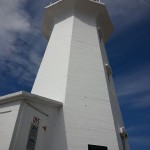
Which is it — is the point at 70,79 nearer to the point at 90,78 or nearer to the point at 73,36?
the point at 90,78

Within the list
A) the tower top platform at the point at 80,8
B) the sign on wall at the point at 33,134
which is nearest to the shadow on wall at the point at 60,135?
A: the sign on wall at the point at 33,134

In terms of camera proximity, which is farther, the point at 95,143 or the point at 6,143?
the point at 95,143

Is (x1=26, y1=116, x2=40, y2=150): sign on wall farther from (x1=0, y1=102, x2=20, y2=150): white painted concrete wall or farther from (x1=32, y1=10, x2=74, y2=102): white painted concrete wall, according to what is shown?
(x1=32, y1=10, x2=74, y2=102): white painted concrete wall

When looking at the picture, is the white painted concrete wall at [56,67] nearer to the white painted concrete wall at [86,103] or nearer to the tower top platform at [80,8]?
the white painted concrete wall at [86,103]

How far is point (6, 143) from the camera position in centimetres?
565

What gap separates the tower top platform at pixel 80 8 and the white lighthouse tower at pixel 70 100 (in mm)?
52

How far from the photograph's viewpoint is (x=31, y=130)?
6352 mm

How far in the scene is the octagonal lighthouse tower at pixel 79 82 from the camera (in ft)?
23.5

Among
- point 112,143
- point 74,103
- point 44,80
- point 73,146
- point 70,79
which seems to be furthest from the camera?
point 44,80

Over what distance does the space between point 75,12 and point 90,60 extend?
3413 mm

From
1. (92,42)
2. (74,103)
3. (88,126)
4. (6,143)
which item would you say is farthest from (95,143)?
(92,42)

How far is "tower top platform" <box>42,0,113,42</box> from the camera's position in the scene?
11.6 m

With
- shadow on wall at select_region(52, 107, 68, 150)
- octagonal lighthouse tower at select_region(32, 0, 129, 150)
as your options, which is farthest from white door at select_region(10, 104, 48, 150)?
octagonal lighthouse tower at select_region(32, 0, 129, 150)

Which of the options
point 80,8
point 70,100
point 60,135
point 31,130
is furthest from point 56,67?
point 80,8
